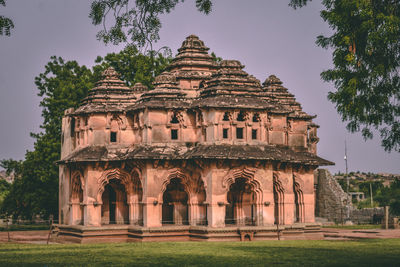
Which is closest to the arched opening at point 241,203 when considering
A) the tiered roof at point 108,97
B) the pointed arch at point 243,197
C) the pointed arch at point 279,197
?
the pointed arch at point 243,197

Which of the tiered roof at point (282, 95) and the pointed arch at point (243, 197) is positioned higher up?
the tiered roof at point (282, 95)

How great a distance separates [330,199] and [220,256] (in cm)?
3056

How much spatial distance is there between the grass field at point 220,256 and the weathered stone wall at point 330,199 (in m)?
23.9

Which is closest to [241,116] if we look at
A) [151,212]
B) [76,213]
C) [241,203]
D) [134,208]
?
[241,203]

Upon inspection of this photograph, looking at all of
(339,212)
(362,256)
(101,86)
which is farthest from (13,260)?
(339,212)

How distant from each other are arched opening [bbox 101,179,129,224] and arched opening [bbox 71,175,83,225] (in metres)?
1.09

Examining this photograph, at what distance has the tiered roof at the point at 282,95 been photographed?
1399 inches

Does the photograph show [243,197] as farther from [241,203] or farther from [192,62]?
[192,62]

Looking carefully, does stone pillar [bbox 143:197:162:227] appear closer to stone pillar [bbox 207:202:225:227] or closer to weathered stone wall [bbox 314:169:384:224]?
stone pillar [bbox 207:202:225:227]

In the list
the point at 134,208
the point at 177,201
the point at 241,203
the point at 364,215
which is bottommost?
A: the point at 364,215

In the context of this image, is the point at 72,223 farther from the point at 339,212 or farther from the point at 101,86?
the point at 339,212

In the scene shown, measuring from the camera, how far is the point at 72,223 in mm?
32875

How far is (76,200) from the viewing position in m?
33.3

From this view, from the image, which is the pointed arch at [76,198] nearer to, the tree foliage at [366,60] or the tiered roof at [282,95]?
the tiered roof at [282,95]
